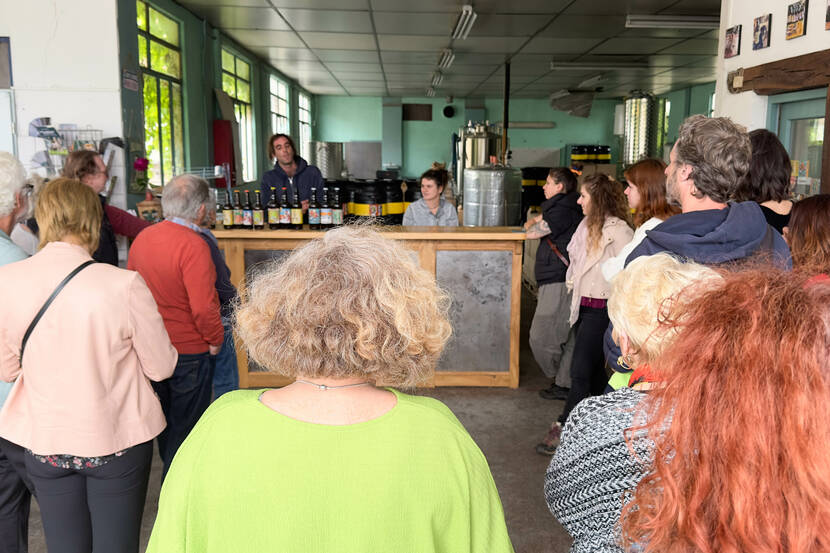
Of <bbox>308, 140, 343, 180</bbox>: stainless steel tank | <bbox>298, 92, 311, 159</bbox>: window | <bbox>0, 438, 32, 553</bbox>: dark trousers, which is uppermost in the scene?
<bbox>298, 92, 311, 159</bbox>: window

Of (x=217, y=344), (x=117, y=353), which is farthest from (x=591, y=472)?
(x=217, y=344)

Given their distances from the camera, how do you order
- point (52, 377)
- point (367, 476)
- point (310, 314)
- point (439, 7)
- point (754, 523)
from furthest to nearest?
point (439, 7) → point (52, 377) → point (310, 314) → point (367, 476) → point (754, 523)

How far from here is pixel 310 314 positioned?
116cm

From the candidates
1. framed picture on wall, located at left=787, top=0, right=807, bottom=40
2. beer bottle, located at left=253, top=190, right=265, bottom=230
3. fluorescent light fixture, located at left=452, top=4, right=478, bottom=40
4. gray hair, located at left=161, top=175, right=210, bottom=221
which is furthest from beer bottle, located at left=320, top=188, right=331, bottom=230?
fluorescent light fixture, located at left=452, top=4, right=478, bottom=40

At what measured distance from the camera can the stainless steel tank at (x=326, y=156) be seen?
16.0m

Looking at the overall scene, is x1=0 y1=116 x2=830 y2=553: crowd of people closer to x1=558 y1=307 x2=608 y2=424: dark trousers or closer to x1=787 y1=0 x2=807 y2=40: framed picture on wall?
x1=558 y1=307 x2=608 y2=424: dark trousers

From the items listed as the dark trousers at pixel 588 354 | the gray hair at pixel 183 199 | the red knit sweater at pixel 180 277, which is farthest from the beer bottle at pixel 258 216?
the dark trousers at pixel 588 354

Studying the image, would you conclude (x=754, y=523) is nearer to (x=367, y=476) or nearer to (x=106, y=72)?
(x=367, y=476)

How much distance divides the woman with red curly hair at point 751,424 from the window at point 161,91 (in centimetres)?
629

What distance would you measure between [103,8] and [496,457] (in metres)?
4.57

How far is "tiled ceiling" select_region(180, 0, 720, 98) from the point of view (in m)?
7.25

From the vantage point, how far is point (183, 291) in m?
2.70

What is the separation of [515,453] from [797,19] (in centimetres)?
280

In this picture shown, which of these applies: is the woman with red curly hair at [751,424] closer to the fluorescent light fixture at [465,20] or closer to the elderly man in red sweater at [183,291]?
the elderly man in red sweater at [183,291]
